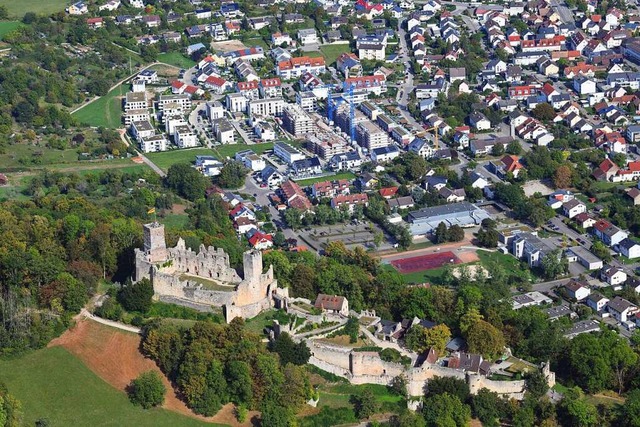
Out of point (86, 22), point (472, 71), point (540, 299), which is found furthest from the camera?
point (86, 22)

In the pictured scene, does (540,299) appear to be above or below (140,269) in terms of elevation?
below

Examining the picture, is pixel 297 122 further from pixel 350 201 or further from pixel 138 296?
pixel 138 296

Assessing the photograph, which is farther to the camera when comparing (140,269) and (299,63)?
(299,63)

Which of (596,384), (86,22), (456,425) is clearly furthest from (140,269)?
(86,22)

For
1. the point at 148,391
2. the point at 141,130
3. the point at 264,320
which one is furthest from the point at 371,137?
the point at 148,391

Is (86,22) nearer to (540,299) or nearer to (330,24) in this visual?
(330,24)

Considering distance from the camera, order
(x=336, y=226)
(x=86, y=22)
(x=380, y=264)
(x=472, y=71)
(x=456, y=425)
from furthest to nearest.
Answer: (x=86, y=22) < (x=472, y=71) < (x=336, y=226) < (x=380, y=264) < (x=456, y=425)

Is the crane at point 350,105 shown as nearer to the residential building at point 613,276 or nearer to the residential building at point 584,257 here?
the residential building at point 584,257
